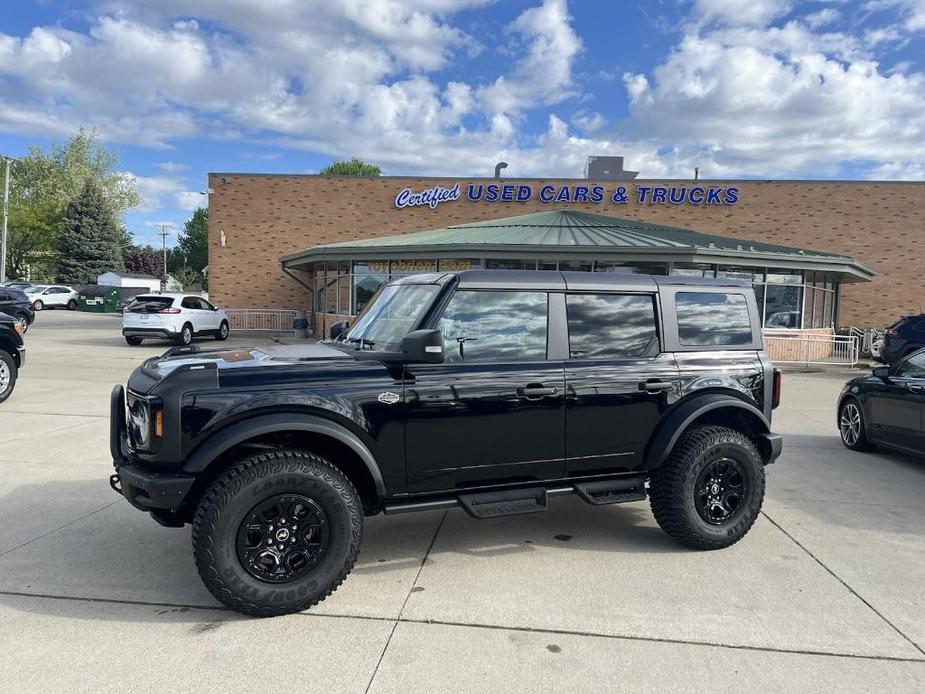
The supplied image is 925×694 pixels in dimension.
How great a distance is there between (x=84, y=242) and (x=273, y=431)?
5680cm

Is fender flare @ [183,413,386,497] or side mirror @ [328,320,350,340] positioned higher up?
side mirror @ [328,320,350,340]

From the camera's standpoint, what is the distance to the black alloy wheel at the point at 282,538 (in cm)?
339

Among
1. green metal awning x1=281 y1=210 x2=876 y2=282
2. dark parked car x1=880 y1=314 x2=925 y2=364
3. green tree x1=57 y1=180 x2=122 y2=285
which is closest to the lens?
dark parked car x1=880 y1=314 x2=925 y2=364

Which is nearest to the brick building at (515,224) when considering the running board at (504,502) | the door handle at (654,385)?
the door handle at (654,385)

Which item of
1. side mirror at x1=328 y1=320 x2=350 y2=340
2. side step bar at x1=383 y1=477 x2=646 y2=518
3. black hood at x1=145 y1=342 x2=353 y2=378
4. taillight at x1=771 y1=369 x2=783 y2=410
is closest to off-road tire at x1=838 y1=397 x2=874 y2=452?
taillight at x1=771 y1=369 x2=783 y2=410

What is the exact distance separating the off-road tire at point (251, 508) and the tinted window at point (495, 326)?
103cm

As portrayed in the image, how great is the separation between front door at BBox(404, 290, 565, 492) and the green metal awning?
13.2 m

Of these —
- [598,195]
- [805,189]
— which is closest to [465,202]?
[598,195]

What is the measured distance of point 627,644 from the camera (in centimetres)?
321

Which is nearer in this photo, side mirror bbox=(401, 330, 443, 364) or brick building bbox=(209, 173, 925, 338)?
side mirror bbox=(401, 330, 443, 364)

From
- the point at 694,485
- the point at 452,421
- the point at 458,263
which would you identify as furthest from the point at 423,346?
the point at 458,263

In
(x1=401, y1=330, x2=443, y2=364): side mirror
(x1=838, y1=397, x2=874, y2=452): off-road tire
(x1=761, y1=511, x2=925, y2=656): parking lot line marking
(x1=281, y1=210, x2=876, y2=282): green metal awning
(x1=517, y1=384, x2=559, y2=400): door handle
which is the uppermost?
(x1=281, y1=210, x2=876, y2=282): green metal awning

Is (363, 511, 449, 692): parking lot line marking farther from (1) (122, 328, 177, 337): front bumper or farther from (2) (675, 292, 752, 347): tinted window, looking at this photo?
(1) (122, 328, 177, 337): front bumper

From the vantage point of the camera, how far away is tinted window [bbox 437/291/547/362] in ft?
13.0
